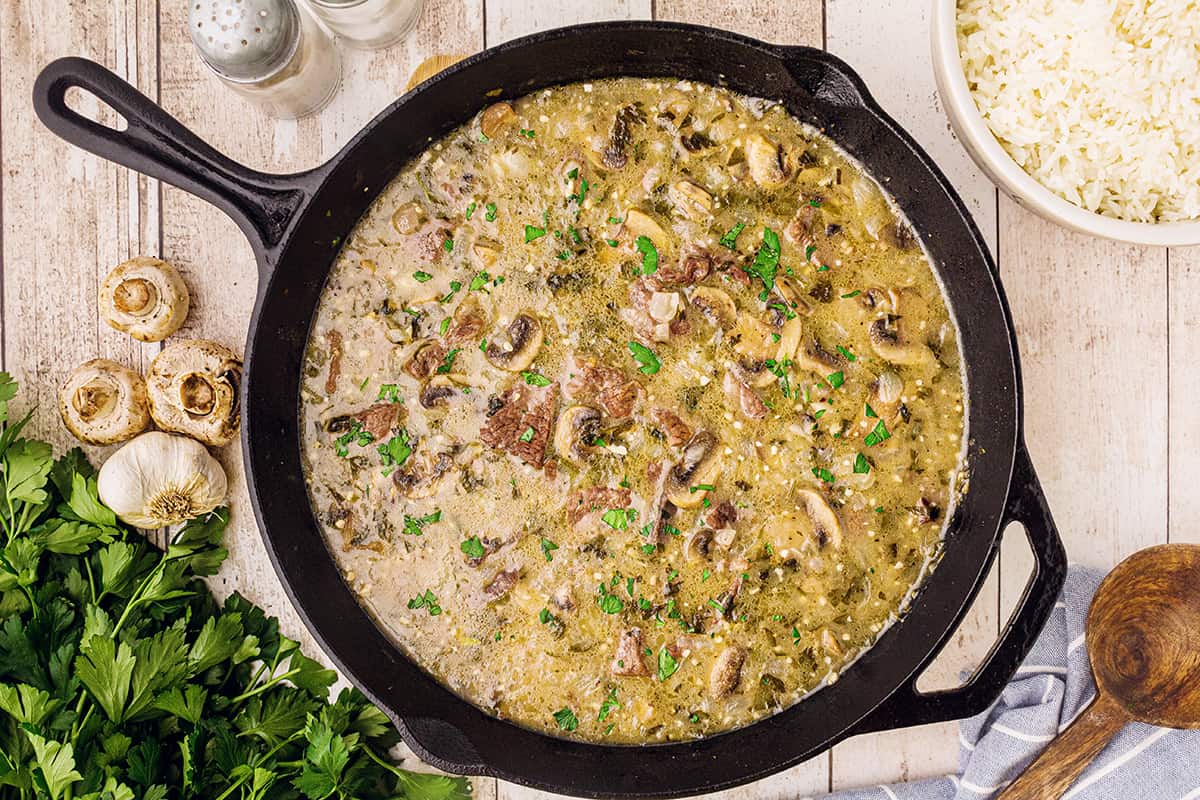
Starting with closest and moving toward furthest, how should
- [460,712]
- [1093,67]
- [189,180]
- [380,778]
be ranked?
[189,180] → [1093,67] → [460,712] → [380,778]

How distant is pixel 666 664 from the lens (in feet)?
8.20

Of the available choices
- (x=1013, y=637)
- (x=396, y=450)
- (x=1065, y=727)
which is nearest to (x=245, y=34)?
(x=396, y=450)

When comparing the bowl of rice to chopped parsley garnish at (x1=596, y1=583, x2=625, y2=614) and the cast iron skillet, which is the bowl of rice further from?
chopped parsley garnish at (x1=596, y1=583, x2=625, y2=614)

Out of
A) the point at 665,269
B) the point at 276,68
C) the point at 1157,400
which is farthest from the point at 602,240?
the point at 1157,400

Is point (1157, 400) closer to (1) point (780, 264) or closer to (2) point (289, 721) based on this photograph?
(1) point (780, 264)

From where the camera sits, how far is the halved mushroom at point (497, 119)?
8.18ft

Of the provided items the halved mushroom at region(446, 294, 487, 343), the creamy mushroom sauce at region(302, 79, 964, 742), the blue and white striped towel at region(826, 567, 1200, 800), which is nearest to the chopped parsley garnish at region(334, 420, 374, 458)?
the creamy mushroom sauce at region(302, 79, 964, 742)

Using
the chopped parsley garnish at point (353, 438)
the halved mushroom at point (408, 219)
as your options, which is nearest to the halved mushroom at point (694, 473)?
the chopped parsley garnish at point (353, 438)

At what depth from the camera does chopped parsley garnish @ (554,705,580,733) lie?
2.53 meters

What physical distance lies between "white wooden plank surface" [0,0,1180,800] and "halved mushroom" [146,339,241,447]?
0.12m

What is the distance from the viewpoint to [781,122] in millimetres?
2527

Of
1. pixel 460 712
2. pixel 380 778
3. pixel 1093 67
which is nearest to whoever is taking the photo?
pixel 1093 67

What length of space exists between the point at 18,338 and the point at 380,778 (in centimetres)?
162

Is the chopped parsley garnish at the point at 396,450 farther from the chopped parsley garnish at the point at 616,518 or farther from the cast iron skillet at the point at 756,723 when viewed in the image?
the chopped parsley garnish at the point at 616,518
